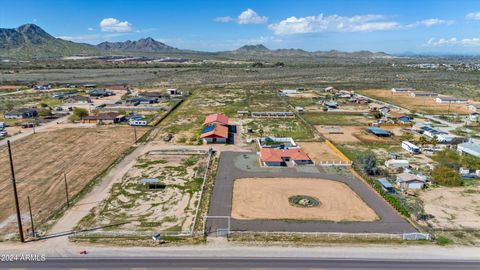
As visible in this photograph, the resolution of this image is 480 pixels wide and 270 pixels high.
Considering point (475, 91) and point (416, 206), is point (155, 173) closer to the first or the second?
point (416, 206)

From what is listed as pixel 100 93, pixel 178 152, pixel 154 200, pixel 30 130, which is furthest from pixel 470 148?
pixel 100 93

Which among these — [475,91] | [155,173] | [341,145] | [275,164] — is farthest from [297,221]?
[475,91]

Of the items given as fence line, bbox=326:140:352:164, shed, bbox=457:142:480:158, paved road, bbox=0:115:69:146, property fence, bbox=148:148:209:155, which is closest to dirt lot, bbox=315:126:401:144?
fence line, bbox=326:140:352:164

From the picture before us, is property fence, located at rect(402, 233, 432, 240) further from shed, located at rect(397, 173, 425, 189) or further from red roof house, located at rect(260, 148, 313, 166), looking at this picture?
red roof house, located at rect(260, 148, 313, 166)

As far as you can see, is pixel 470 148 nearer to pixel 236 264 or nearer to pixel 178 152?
pixel 178 152

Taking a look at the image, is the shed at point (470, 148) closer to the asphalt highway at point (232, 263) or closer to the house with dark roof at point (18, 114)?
the asphalt highway at point (232, 263)

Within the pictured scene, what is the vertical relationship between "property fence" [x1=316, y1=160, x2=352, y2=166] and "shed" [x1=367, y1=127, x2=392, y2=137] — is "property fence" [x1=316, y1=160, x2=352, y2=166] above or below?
below
